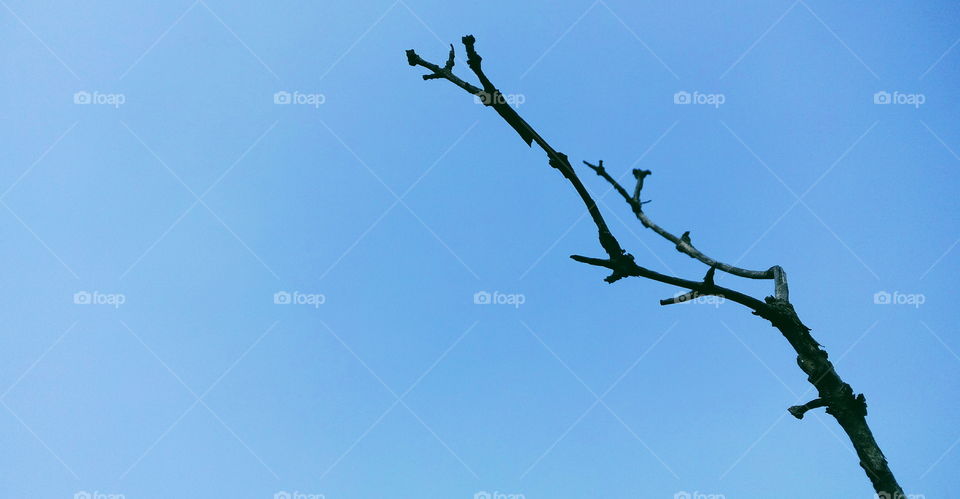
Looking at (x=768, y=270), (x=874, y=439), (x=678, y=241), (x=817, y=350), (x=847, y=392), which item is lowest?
(x=874, y=439)

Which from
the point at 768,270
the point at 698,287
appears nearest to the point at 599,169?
the point at 768,270

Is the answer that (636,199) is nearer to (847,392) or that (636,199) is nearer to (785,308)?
(785,308)

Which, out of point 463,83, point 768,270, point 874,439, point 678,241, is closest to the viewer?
point 463,83

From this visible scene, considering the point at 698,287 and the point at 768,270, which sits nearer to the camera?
the point at 698,287

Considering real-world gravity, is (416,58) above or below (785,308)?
above

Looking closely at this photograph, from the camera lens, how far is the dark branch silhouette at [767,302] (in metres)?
2.93

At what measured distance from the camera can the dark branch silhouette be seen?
2932 mm

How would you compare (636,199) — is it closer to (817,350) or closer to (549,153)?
(817,350)

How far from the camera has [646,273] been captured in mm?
3328

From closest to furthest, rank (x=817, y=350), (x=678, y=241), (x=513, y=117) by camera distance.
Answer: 1. (x=513, y=117)
2. (x=817, y=350)
3. (x=678, y=241)

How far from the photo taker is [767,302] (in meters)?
3.96

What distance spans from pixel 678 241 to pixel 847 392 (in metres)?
→ 1.89

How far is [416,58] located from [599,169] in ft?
8.23

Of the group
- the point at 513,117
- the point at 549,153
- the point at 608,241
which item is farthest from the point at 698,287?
the point at 513,117
